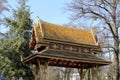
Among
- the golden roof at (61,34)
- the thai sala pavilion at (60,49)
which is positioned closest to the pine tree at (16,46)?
the thai sala pavilion at (60,49)

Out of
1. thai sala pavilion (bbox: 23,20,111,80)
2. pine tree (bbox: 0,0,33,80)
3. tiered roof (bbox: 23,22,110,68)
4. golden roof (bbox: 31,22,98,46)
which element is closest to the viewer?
thai sala pavilion (bbox: 23,20,111,80)

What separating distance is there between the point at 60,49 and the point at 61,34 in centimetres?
171

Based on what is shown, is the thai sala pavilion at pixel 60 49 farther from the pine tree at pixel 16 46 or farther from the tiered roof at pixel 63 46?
the pine tree at pixel 16 46

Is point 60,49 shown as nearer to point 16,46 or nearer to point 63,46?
point 63,46

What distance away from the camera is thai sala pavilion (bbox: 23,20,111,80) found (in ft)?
67.3

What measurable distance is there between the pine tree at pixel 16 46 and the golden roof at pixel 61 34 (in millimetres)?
6455

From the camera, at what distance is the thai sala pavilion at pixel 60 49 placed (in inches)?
807

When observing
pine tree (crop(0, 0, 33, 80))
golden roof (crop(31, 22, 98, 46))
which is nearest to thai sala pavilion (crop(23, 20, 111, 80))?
golden roof (crop(31, 22, 98, 46))

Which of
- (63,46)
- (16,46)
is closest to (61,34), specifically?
(63,46)

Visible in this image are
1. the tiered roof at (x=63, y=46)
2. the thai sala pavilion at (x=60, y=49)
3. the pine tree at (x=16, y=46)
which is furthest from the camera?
the pine tree at (x=16, y=46)

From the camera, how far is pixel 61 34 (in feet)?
75.6

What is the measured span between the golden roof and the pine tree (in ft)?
21.2

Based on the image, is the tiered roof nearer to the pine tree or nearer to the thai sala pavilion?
the thai sala pavilion

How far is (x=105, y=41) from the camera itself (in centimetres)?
3008
